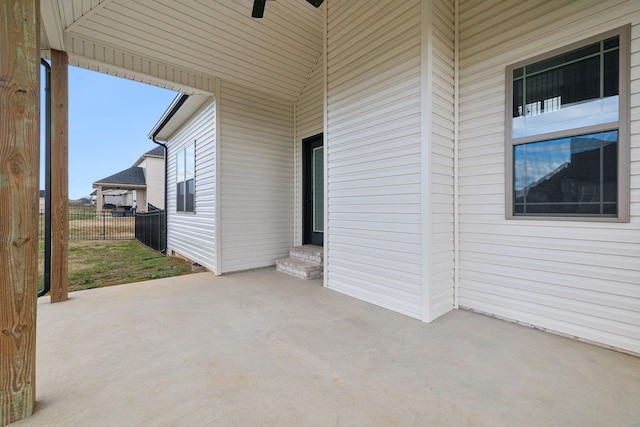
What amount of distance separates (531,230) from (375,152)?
186 centimetres

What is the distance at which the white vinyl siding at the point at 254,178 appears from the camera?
5.13 meters

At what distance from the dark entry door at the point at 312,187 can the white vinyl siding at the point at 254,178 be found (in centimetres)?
34

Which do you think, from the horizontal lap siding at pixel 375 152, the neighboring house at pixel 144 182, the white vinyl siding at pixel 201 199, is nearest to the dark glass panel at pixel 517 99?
the horizontal lap siding at pixel 375 152

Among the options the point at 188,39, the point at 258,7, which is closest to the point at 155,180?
the point at 188,39

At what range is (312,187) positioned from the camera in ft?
19.0

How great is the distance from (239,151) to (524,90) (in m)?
4.34

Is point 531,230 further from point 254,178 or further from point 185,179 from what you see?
point 185,179

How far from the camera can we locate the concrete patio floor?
5.37 feet

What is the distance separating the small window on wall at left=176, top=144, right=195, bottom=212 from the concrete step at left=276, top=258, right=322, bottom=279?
2.55 m

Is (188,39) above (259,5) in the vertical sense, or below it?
above

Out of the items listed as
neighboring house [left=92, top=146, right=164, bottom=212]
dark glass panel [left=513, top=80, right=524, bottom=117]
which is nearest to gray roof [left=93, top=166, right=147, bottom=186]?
neighboring house [left=92, top=146, right=164, bottom=212]

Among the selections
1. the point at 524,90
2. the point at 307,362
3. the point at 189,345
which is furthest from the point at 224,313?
the point at 524,90

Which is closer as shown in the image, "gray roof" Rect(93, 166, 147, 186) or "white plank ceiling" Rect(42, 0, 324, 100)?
"white plank ceiling" Rect(42, 0, 324, 100)

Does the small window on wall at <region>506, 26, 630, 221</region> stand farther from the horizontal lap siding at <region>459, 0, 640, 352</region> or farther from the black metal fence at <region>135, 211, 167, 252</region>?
the black metal fence at <region>135, 211, 167, 252</region>
